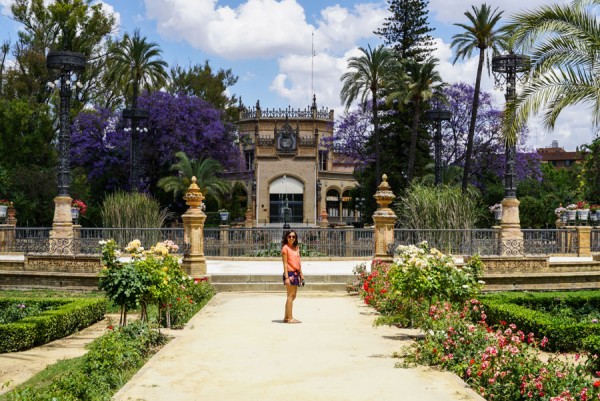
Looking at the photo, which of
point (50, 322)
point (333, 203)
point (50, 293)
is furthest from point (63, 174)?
point (333, 203)

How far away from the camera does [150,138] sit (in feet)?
145

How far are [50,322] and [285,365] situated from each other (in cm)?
446

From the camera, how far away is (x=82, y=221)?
3853cm

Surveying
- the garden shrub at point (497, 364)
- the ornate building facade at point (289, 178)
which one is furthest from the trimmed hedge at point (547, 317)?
the ornate building facade at point (289, 178)

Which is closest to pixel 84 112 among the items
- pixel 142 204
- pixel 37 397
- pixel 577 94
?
pixel 142 204

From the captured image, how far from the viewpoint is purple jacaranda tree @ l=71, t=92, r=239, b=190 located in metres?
42.2

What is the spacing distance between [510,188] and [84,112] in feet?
90.8

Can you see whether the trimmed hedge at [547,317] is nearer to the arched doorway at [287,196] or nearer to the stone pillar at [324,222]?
the stone pillar at [324,222]

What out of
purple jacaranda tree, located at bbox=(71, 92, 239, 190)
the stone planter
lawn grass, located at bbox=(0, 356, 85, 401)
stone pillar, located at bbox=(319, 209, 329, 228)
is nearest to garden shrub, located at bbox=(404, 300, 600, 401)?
lawn grass, located at bbox=(0, 356, 85, 401)

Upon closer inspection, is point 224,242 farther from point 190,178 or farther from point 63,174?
point 190,178

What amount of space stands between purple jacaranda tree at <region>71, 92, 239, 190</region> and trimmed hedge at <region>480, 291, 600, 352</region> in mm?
31513

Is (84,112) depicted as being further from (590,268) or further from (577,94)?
(577,94)

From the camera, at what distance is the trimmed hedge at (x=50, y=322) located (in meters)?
9.97

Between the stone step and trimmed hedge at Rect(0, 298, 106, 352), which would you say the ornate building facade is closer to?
the stone step
